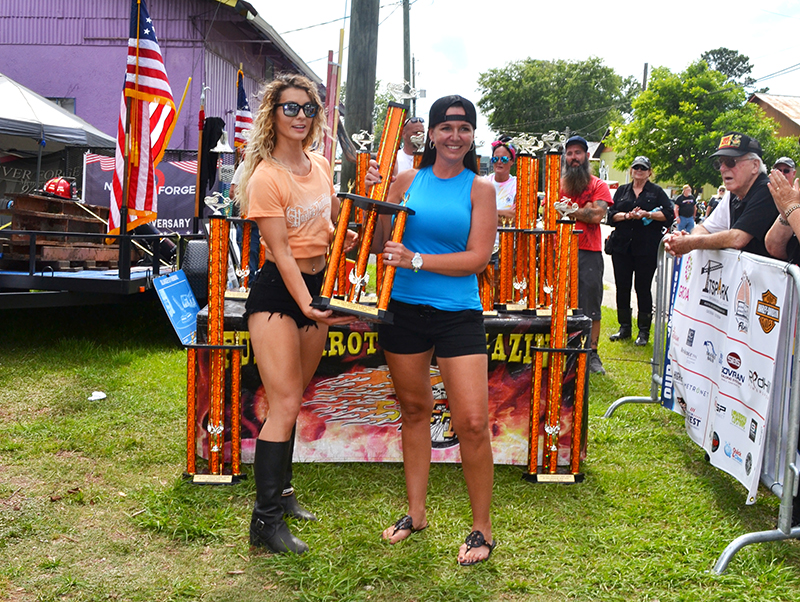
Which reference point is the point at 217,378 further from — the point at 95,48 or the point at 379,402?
the point at 95,48

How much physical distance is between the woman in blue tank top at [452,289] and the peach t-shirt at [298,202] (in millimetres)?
341

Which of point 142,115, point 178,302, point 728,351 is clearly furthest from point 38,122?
point 728,351

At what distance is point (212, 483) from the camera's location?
409 centimetres

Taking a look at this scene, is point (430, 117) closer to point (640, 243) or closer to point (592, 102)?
point (640, 243)

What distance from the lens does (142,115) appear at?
7.08 m

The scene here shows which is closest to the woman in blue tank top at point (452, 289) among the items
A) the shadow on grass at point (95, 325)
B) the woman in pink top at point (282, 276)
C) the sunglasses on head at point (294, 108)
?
the woman in pink top at point (282, 276)

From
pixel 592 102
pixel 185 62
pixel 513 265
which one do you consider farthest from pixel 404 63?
pixel 592 102

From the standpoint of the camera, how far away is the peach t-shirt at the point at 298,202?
306 cm

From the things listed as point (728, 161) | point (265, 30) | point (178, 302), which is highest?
point (265, 30)

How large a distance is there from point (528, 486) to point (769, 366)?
1512 millimetres

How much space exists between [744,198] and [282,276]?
2.91 metres

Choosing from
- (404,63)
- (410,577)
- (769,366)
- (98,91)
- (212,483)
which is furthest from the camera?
(404,63)

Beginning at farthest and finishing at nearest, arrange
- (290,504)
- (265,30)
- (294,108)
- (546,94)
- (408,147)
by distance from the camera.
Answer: (546,94)
(265,30)
(408,147)
(290,504)
(294,108)

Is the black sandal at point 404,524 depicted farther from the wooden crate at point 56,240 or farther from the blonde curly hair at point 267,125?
the wooden crate at point 56,240
